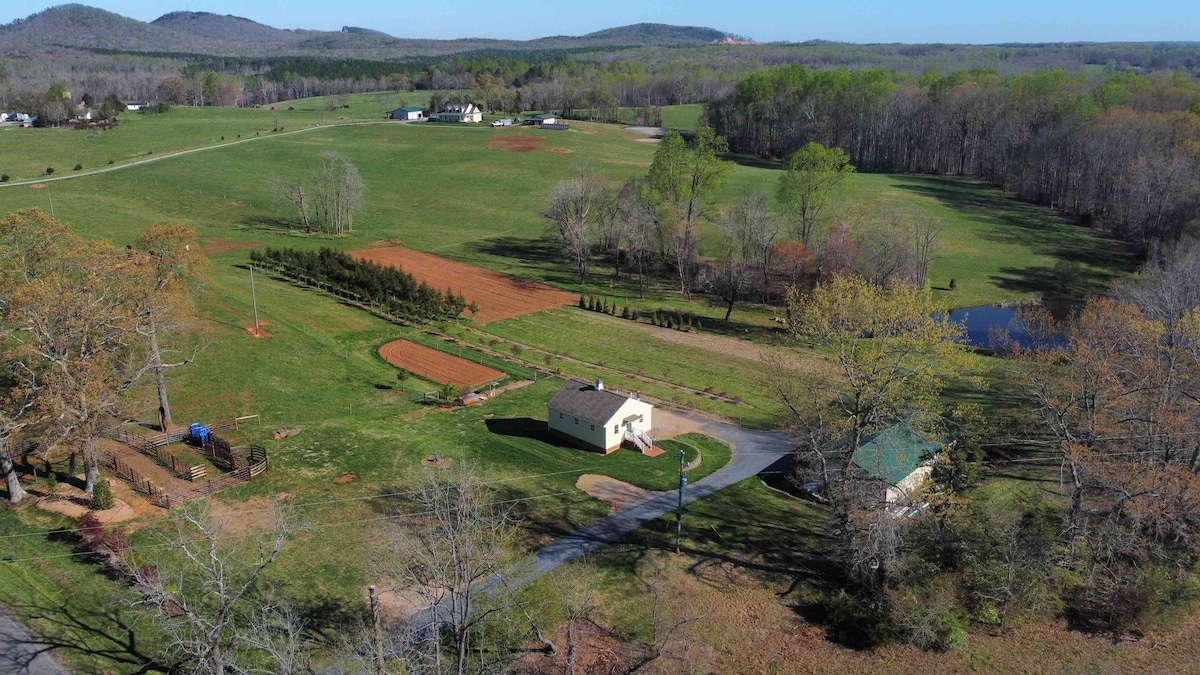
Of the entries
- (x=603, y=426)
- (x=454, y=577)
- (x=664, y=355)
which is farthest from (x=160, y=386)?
(x=664, y=355)

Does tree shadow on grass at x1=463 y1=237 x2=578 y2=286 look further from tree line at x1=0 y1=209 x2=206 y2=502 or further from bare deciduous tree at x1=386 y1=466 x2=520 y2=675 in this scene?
bare deciduous tree at x1=386 y1=466 x2=520 y2=675

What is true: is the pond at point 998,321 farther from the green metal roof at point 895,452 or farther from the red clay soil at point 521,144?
the red clay soil at point 521,144

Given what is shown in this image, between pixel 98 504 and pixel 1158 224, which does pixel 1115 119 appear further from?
pixel 98 504

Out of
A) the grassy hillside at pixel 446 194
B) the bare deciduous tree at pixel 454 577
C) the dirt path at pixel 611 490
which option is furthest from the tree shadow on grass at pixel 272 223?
the bare deciduous tree at pixel 454 577

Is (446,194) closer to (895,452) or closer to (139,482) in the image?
(139,482)

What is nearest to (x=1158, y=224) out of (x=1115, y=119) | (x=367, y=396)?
(x=1115, y=119)

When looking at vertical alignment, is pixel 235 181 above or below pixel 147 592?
above

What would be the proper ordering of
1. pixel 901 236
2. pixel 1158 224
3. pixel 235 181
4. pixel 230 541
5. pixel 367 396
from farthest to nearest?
pixel 235 181
pixel 1158 224
pixel 901 236
pixel 367 396
pixel 230 541
